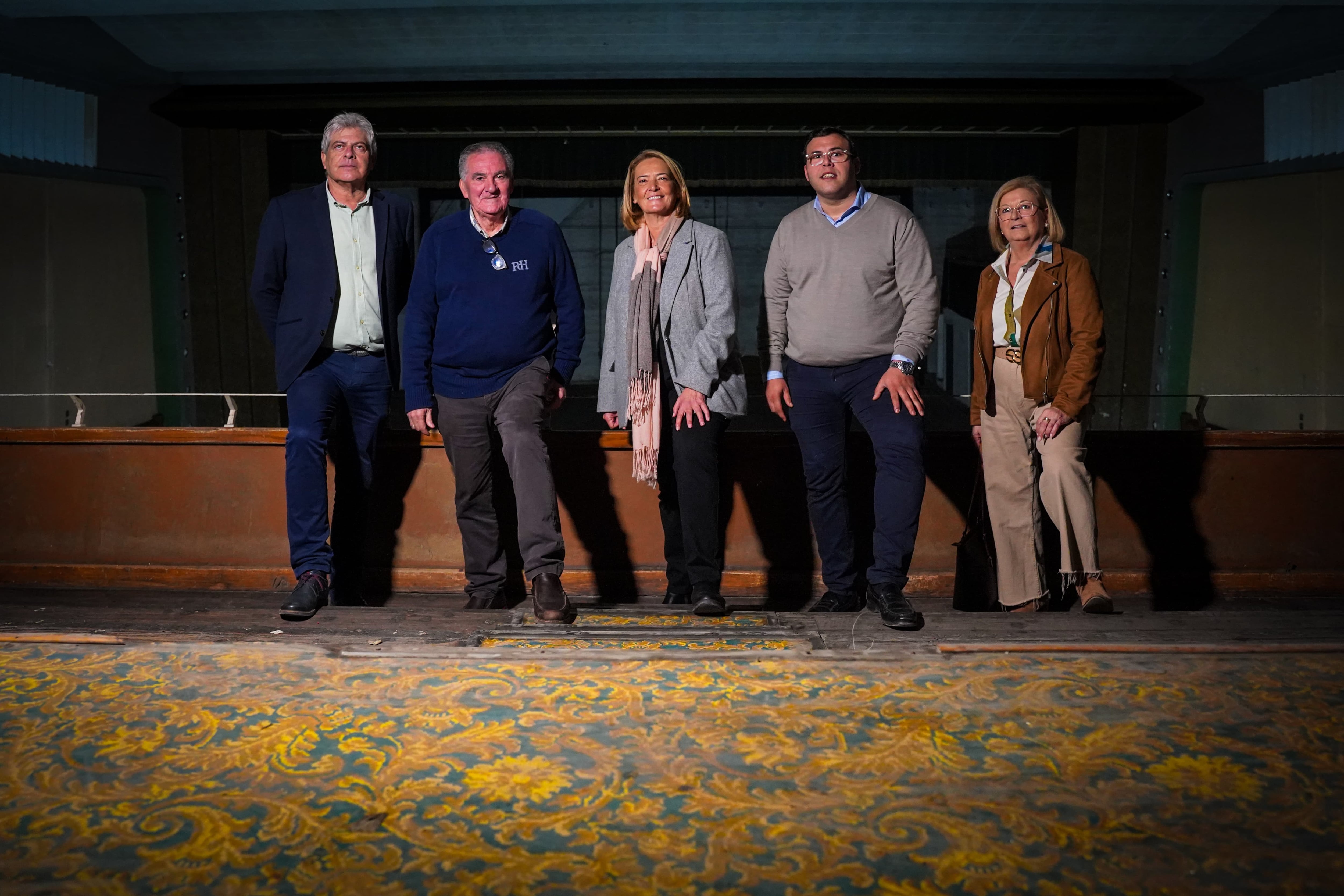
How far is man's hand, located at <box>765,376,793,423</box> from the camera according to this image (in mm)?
2770

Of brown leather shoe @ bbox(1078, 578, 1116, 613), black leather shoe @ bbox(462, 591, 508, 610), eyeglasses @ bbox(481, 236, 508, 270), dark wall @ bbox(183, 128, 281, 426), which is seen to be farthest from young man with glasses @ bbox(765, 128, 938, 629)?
dark wall @ bbox(183, 128, 281, 426)

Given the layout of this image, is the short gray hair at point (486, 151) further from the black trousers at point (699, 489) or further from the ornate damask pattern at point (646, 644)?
the ornate damask pattern at point (646, 644)

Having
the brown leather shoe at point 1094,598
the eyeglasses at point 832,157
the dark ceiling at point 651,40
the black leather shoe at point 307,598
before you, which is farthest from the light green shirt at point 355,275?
the dark ceiling at point 651,40

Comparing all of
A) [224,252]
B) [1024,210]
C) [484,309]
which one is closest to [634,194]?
[484,309]

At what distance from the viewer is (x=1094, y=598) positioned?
2.65 m

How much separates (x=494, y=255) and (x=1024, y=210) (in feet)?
4.35

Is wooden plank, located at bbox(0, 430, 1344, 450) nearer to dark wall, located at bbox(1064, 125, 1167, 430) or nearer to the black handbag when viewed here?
the black handbag

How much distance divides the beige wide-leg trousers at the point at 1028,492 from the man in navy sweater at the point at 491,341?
1100 millimetres

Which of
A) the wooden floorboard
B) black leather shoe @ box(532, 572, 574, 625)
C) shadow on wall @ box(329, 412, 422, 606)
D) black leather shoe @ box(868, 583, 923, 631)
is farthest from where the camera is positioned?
shadow on wall @ box(329, 412, 422, 606)

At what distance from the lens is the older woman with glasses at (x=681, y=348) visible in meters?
2.67

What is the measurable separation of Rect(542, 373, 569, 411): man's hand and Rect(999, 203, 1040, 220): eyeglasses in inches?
47.0

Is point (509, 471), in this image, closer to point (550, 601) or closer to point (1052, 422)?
point (550, 601)

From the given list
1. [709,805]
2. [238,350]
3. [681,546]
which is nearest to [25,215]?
[238,350]

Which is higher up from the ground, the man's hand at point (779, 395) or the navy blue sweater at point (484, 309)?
the navy blue sweater at point (484, 309)
